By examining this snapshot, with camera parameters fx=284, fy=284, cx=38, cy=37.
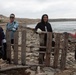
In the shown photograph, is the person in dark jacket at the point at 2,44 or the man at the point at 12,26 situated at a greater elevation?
the man at the point at 12,26

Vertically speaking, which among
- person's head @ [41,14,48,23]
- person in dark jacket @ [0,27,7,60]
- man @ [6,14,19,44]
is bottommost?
person in dark jacket @ [0,27,7,60]

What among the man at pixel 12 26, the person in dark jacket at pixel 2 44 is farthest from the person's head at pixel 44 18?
the person in dark jacket at pixel 2 44

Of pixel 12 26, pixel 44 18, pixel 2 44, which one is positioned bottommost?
pixel 2 44

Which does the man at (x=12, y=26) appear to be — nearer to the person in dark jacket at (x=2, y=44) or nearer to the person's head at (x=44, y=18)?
the person in dark jacket at (x=2, y=44)

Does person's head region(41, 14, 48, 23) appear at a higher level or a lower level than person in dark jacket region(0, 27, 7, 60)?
higher

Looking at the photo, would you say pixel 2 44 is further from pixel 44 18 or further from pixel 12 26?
pixel 44 18

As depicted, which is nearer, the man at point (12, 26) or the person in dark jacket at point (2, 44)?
the person in dark jacket at point (2, 44)

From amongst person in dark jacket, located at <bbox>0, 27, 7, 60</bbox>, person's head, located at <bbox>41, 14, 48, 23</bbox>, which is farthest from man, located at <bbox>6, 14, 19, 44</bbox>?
person's head, located at <bbox>41, 14, 48, 23</bbox>

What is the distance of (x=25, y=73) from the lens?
929 cm

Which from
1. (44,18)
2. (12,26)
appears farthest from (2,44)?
(44,18)

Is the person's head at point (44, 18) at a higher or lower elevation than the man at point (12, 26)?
higher

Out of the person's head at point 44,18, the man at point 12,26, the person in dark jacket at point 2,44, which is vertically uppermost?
the person's head at point 44,18

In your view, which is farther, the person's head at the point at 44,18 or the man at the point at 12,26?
the man at the point at 12,26

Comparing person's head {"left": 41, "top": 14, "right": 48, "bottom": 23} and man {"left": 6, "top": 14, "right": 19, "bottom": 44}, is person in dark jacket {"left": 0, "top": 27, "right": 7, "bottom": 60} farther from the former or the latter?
person's head {"left": 41, "top": 14, "right": 48, "bottom": 23}
